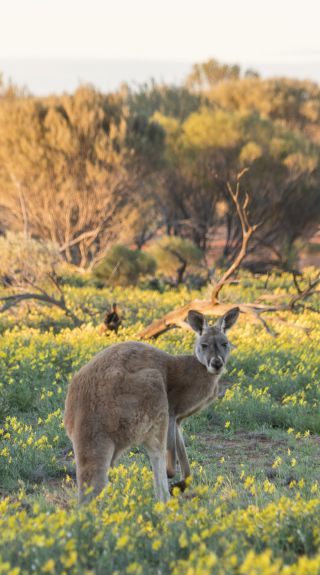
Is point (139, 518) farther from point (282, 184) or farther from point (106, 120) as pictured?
point (282, 184)

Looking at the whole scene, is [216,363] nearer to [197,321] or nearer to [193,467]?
[197,321]

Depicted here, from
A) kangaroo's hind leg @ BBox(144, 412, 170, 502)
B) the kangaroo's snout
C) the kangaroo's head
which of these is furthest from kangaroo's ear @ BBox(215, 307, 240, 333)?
kangaroo's hind leg @ BBox(144, 412, 170, 502)

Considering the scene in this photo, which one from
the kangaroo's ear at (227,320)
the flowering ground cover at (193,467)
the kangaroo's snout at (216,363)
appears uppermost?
the kangaroo's ear at (227,320)

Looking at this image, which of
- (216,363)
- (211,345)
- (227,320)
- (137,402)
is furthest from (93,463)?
(227,320)

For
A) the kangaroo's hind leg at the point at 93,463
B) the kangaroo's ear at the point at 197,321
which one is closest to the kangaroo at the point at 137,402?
the kangaroo's hind leg at the point at 93,463

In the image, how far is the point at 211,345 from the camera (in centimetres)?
610

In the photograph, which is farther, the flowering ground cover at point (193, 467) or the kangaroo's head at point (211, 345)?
the kangaroo's head at point (211, 345)

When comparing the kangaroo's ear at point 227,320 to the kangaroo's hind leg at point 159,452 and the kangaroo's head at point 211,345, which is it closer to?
the kangaroo's head at point 211,345

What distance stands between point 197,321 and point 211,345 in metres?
0.32

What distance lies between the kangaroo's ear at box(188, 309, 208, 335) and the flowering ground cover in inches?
46.1

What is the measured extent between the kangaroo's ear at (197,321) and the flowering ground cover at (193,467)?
1.17m

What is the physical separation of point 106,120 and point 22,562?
19490 mm

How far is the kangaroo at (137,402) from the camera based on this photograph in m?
5.16

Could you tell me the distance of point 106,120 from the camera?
22.5 meters
